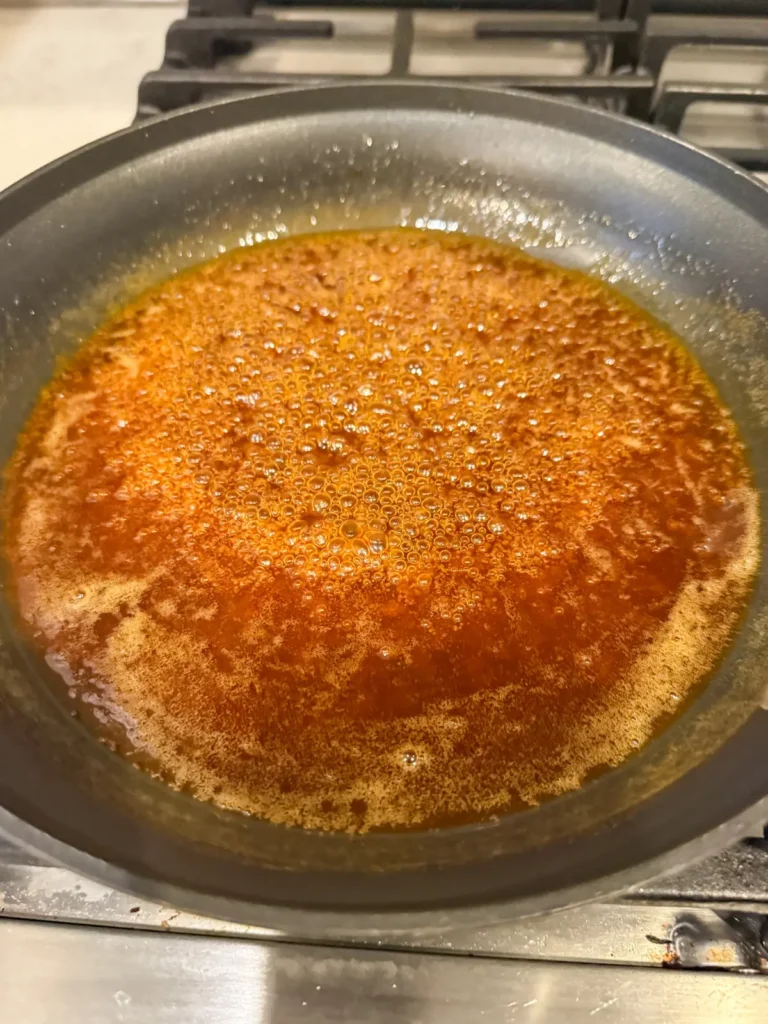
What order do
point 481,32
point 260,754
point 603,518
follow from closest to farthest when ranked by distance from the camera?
point 260,754
point 603,518
point 481,32

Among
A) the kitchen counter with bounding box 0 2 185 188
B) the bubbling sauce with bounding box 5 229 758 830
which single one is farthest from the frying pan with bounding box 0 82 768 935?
the kitchen counter with bounding box 0 2 185 188

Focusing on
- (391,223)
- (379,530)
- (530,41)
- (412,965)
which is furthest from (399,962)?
(530,41)

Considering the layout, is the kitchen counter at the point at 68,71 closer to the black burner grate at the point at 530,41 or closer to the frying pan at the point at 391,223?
the black burner grate at the point at 530,41

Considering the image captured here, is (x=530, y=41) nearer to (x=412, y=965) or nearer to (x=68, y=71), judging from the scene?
(x=68, y=71)

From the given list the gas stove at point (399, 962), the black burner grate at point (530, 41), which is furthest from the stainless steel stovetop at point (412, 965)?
the black burner grate at point (530, 41)

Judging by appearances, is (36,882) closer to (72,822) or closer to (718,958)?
(72,822)

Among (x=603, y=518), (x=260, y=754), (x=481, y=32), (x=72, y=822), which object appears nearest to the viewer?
(x=72, y=822)

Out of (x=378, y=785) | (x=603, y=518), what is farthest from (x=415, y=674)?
(x=603, y=518)
